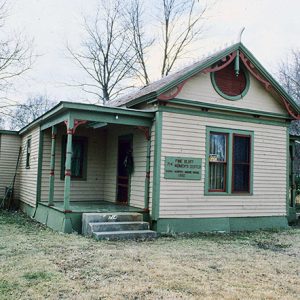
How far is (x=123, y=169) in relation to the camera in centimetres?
1230

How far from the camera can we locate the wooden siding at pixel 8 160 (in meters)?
15.9

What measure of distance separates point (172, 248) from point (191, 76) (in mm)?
4611

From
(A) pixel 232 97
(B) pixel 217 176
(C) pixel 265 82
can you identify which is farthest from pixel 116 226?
(C) pixel 265 82

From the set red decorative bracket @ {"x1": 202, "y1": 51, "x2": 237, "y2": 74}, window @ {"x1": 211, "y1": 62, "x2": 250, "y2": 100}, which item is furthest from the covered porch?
window @ {"x1": 211, "y1": 62, "x2": 250, "y2": 100}

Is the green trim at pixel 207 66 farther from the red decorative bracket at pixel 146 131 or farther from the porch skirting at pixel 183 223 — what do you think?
the porch skirting at pixel 183 223

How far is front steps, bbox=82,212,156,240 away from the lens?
8898 mm

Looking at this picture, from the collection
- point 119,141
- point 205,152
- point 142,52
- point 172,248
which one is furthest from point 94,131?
point 142,52

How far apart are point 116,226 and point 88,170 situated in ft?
14.2

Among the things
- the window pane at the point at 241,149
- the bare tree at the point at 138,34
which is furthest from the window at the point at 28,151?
the bare tree at the point at 138,34

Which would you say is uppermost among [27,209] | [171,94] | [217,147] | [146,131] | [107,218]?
[171,94]

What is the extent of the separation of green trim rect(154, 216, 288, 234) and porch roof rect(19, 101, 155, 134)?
2648mm

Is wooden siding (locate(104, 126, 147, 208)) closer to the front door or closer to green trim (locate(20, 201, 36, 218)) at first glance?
the front door

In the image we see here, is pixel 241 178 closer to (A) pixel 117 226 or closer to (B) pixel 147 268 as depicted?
(A) pixel 117 226

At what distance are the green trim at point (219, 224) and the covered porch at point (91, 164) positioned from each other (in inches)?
25.2
